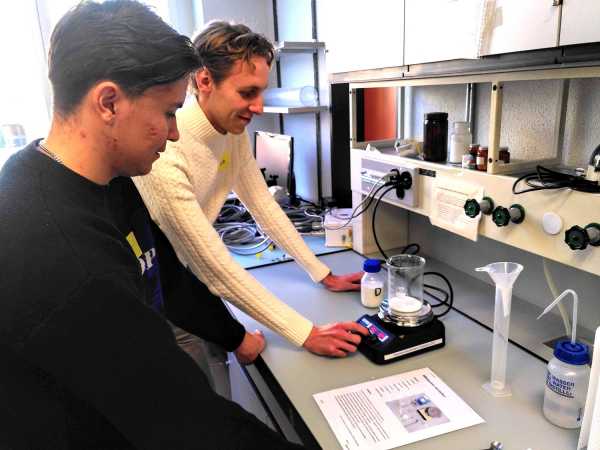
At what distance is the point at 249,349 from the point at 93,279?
0.62 metres

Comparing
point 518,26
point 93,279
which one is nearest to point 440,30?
point 518,26

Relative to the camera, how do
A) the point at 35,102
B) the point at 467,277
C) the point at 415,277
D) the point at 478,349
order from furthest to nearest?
the point at 35,102, the point at 467,277, the point at 415,277, the point at 478,349

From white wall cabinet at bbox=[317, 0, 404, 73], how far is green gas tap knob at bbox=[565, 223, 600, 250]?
1.97ft

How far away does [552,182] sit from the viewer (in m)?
1.01

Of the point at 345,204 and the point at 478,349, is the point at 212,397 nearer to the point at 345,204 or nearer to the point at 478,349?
the point at 478,349

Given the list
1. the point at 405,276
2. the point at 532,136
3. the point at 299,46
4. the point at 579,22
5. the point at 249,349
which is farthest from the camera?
the point at 299,46

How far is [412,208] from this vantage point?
4.78ft

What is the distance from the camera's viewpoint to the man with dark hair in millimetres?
623

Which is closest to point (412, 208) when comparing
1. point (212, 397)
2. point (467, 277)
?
point (467, 277)

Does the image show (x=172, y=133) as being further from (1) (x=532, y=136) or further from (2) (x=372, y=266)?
(1) (x=532, y=136)

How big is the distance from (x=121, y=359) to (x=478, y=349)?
85 centimetres

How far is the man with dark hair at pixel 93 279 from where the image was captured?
2.04 ft

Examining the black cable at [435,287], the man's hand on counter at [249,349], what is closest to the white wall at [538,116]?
the black cable at [435,287]

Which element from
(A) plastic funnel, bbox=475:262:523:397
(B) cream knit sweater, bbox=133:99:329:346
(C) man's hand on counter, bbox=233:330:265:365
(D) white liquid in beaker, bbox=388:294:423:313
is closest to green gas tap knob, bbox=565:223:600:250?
(A) plastic funnel, bbox=475:262:523:397
